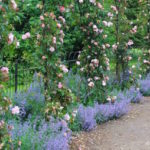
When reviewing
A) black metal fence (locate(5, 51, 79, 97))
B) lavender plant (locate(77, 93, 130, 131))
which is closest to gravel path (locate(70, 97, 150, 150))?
lavender plant (locate(77, 93, 130, 131))

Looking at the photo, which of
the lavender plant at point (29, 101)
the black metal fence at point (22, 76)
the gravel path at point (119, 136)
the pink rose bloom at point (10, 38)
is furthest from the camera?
the black metal fence at point (22, 76)

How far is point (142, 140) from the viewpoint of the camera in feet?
16.1

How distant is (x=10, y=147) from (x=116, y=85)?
4.61 metres

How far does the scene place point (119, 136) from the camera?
5094 mm

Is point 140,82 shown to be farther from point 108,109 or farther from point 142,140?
point 142,140

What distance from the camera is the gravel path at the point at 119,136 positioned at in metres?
4.64

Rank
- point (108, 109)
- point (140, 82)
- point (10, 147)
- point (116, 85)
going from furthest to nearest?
point (140, 82) → point (116, 85) → point (108, 109) → point (10, 147)

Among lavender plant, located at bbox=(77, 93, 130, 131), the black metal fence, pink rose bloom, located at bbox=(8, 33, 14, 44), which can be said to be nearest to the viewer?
pink rose bloom, located at bbox=(8, 33, 14, 44)

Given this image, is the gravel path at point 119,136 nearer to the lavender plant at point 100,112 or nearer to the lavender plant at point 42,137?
the lavender plant at point 100,112

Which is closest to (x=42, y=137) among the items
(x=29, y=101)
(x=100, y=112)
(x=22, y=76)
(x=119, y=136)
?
(x=29, y=101)

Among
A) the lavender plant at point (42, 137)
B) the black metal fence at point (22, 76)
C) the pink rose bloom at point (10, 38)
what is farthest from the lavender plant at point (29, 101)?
the pink rose bloom at point (10, 38)

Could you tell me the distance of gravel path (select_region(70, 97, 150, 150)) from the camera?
4.64 meters

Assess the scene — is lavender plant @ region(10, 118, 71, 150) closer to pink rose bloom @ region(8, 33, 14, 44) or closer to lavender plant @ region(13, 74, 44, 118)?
lavender plant @ region(13, 74, 44, 118)

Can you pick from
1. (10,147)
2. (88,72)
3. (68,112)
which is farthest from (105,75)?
(10,147)
